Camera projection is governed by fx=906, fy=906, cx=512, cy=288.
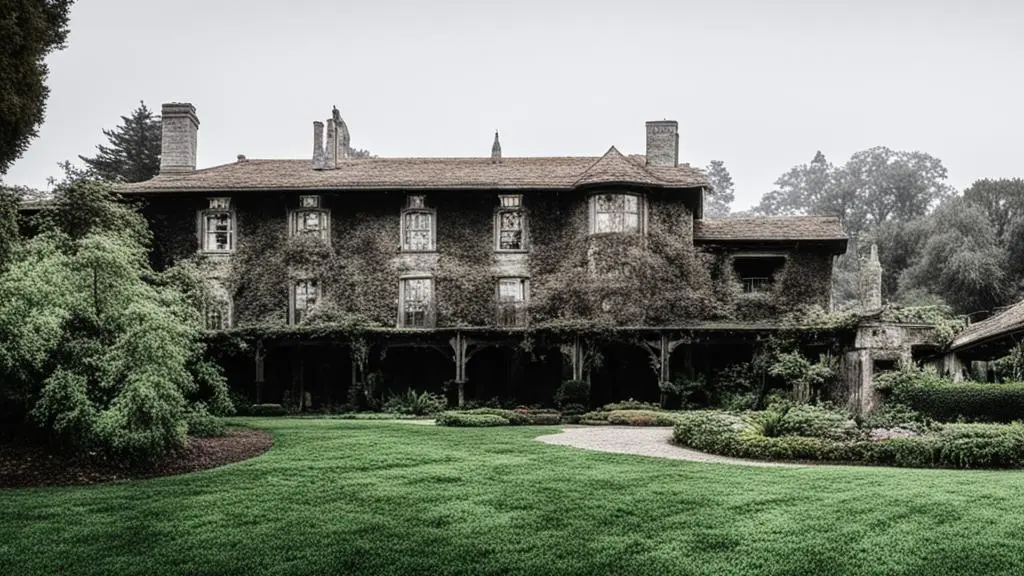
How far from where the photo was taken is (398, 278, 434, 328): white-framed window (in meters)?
29.6

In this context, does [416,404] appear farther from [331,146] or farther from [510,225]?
[331,146]

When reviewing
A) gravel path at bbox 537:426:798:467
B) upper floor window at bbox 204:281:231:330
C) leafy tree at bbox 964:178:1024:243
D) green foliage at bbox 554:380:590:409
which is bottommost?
gravel path at bbox 537:426:798:467

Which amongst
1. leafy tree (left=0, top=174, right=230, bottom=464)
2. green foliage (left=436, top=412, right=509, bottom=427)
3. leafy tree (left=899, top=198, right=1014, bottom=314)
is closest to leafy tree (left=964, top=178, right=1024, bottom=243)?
leafy tree (left=899, top=198, right=1014, bottom=314)

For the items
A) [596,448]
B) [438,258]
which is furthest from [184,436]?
[438,258]

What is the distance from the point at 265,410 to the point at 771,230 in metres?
17.1

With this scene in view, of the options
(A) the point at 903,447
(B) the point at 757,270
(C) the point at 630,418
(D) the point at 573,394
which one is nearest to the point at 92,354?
(C) the point at 630,418

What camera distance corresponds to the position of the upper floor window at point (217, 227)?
30297 mm

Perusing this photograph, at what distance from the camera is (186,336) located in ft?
56.5

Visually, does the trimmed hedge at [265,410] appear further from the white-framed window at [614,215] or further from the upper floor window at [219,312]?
the white-framed window at [614,215]

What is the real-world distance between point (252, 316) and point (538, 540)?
863 inches

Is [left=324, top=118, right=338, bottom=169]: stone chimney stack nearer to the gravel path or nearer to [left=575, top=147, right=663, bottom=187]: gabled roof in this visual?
[left=575, top=147, right=663, bottom=187]: gabled roof

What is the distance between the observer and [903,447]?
1419 centimetres

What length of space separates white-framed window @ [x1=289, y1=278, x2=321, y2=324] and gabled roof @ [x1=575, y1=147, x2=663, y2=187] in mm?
9276

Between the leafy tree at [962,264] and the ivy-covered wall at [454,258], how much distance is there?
21.3 meters
